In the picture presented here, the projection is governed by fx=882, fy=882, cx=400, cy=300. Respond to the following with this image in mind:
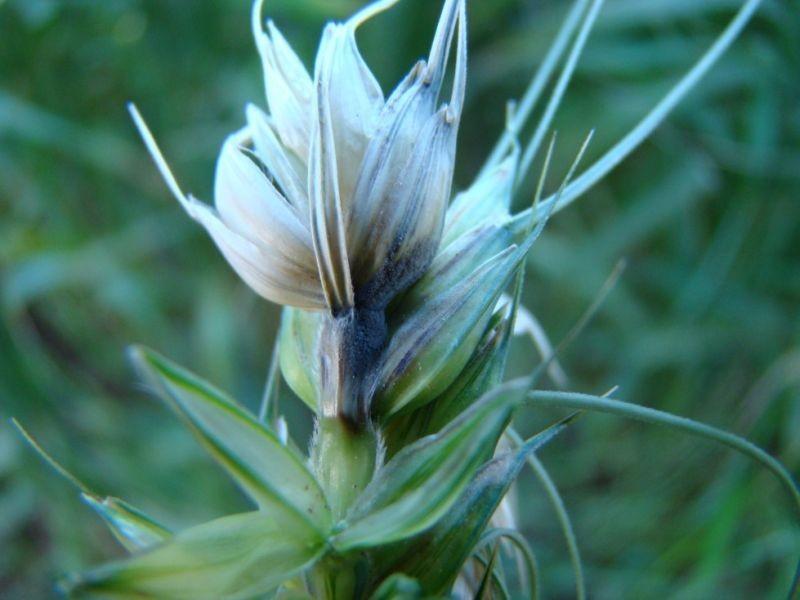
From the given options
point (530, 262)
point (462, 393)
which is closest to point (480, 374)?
point (462, 393)

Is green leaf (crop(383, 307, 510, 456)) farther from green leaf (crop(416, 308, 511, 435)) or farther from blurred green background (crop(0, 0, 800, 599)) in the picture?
blurred green background (crop(0, 0, 800, 599))

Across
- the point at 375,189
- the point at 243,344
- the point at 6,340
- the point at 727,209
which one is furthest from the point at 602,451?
the point at 375,189

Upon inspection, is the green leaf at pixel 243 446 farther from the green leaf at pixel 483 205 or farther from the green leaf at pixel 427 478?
the green leaf at pixel 483 205

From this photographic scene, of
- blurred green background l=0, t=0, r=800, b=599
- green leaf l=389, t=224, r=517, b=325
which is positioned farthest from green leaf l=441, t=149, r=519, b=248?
blurred green background l=0, t=0, r=800, b=599

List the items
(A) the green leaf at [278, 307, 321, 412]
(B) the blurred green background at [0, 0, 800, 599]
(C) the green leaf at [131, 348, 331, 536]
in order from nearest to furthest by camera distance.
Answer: (C) the green leaf at [131, 348, 331, 536], (A) the green leaf at [278, 307, 321, 412], (B) the blurred green background at [0, 0, 800, 599]

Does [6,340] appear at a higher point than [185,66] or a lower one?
lower

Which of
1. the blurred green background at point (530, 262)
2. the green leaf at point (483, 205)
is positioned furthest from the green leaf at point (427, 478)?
the blurred green background at point (530, 262)

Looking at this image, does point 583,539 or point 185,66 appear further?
point 185,66

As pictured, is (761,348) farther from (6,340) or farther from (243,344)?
(6,340)
